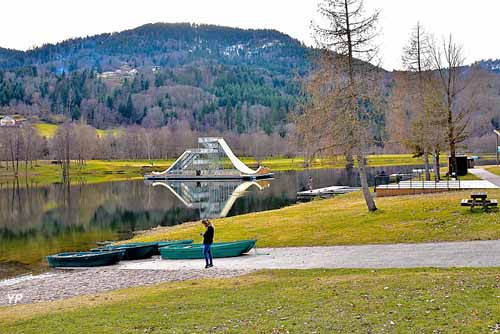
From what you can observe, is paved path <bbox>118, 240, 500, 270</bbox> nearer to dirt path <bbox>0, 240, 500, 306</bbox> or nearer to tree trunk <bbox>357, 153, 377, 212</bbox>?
dirt path <bbox>0, 240, 500, 306</bbox>

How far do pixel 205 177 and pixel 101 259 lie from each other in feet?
324

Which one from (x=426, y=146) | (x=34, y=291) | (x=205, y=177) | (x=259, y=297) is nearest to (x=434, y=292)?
(x=259, y=297)

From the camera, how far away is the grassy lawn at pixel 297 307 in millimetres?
10984

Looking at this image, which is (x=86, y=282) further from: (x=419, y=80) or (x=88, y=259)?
(x=419, y=80)

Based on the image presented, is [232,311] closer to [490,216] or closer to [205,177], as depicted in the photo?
[490,216]

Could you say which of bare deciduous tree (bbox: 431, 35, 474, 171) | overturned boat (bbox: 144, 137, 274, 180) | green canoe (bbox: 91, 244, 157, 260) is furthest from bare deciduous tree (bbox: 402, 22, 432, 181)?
overturned boat (bbox: 144, 137, 274, 180)

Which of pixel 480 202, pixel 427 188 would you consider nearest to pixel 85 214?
pixel 427 188

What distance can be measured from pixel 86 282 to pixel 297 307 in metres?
11.6

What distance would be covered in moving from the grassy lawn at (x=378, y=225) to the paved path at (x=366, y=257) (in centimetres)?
141

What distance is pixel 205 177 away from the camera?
125 m

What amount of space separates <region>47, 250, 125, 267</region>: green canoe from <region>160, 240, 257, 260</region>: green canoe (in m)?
2.39

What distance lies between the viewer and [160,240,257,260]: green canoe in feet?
78.9

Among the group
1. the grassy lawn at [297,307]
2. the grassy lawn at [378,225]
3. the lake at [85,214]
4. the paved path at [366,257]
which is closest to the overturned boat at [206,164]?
the lake at [85,214]

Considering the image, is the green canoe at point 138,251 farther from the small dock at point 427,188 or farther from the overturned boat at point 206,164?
the overturned boat at point 206,164
